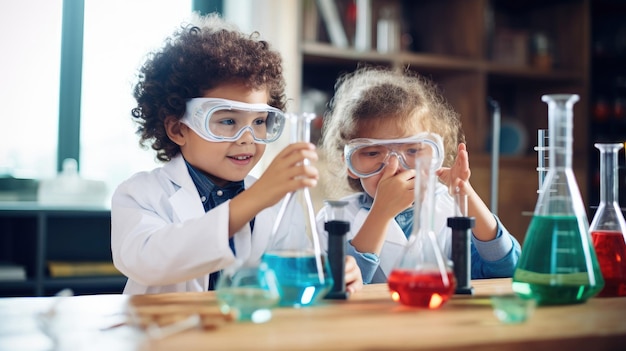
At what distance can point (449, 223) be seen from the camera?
1064 millimetres

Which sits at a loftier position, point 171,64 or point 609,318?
point 171,64

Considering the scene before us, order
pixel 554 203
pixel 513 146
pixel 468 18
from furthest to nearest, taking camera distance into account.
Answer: pixel 513 146 → pixel 468 18 → pixel 554 203

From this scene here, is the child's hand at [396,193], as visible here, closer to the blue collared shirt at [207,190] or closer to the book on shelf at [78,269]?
the blue collared shirt at [207,190]

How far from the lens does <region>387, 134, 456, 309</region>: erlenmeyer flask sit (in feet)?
3.04

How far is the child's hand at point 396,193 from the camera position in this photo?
4.36 ft

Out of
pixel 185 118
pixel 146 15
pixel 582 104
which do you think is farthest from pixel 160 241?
pixel 582 104

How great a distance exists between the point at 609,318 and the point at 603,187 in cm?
31

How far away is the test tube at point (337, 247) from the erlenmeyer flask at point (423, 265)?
0.08m

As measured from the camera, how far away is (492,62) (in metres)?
3.95

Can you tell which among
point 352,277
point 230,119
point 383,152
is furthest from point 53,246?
point 352,277

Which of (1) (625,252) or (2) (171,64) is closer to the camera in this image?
(1) (625,252)

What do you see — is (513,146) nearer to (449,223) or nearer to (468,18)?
(468,18)

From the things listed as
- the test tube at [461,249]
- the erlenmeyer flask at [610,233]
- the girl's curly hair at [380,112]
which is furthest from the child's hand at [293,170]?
the girl's curly hair at [380,112]

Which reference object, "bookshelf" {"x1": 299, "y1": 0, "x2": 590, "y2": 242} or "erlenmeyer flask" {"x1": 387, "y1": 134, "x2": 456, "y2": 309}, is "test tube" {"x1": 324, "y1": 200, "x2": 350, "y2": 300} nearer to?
"erlenmeyer flask" {"x1": 387, "y1": 134, "x2": 456, "y2": 309}
